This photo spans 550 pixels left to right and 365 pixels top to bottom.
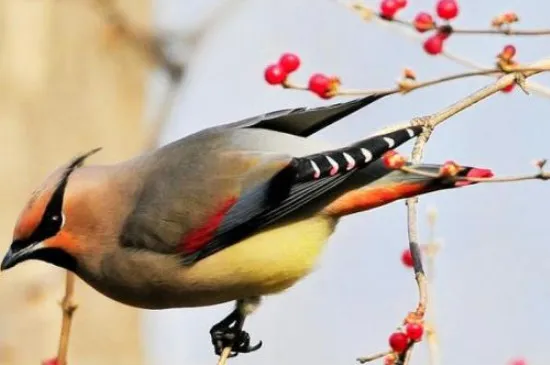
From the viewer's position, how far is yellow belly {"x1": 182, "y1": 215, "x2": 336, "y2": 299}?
10.9 ft

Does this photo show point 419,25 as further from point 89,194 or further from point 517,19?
point 89,194

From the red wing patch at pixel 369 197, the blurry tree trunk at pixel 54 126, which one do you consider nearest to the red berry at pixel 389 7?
the red wing patch at pixel 369 197

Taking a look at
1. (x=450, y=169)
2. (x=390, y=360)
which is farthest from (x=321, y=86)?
(x=390, y=360)

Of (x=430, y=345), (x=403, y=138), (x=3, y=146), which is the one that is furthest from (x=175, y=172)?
(x=3, y=146)

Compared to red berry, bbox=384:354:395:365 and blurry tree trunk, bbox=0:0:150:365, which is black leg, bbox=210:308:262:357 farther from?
blurry tree trunk, bbox=0:0:150:365

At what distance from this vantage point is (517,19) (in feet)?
8.77

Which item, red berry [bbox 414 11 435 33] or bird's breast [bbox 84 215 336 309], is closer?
red berry [bbox 414 11 435 33]

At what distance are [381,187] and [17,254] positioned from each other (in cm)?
82

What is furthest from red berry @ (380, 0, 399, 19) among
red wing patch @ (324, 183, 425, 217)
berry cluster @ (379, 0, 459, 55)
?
red wing patch @ (324, 183, 425, 217)

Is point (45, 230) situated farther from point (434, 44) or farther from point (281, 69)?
point (434, 44)

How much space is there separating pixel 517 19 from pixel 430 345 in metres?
0.63

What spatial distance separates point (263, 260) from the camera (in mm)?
3328

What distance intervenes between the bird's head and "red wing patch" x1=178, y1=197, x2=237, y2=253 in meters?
0.26

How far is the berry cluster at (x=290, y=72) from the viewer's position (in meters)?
2.84
